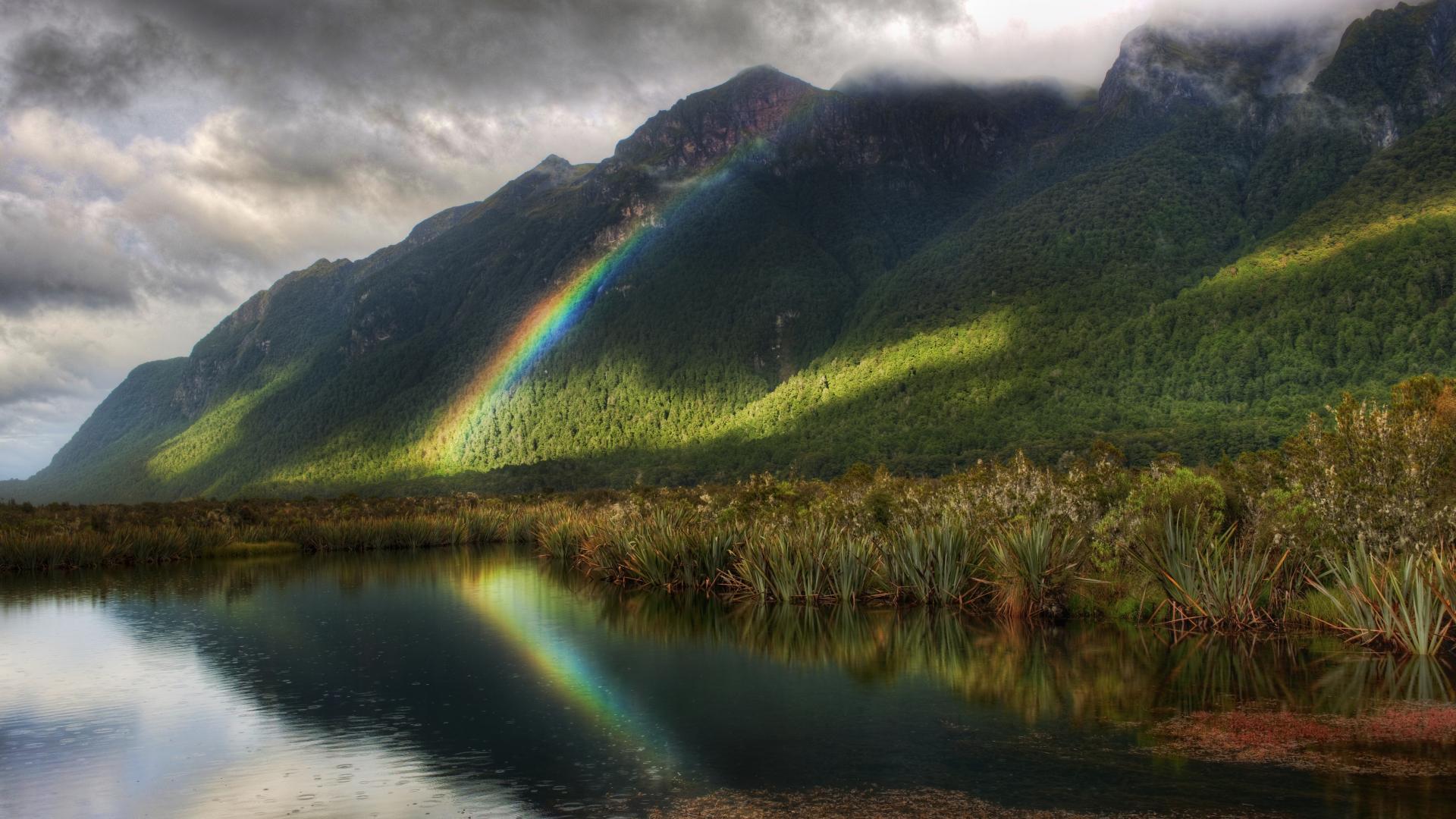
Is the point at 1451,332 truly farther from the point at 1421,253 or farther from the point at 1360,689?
the point at 1360,689

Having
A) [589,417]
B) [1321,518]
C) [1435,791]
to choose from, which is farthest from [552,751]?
[589,417]

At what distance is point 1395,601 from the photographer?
14.9 meters

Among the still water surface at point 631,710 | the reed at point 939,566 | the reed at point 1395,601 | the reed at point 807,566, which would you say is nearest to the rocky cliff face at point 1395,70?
the reed at point 939,566

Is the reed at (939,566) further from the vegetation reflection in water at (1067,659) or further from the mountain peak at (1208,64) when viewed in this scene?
the mountain peak at (1208,64)

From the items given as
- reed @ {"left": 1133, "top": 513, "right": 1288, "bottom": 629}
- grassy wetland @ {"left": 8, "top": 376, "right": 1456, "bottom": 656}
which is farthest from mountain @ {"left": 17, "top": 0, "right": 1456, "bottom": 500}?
reed @ {"left": 1133, "top": 513, "right": 1288, "bottom": 629}

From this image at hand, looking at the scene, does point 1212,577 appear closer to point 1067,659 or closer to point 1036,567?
point 1036,567

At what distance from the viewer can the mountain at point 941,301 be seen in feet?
278

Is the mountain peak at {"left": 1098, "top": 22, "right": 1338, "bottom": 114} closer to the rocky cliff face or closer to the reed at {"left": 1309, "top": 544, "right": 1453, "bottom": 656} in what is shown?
the rocky cliff face

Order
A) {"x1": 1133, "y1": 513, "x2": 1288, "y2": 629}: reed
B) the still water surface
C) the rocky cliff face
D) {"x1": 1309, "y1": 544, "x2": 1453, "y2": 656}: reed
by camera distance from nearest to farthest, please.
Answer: the still water surface, {"x1": 1309, "y1": 544, "x2": 1453, "y2": 656}: reed, {"x1": 1133, "y1": 513, "x2": 1288, "y2": 629}: reed, the rocky cliff face

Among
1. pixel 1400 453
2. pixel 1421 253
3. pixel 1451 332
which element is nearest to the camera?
pixel 1400 453

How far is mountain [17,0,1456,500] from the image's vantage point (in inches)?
3334

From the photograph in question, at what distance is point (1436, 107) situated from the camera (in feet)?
388

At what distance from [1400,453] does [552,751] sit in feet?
44.8

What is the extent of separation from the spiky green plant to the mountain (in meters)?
48.7
